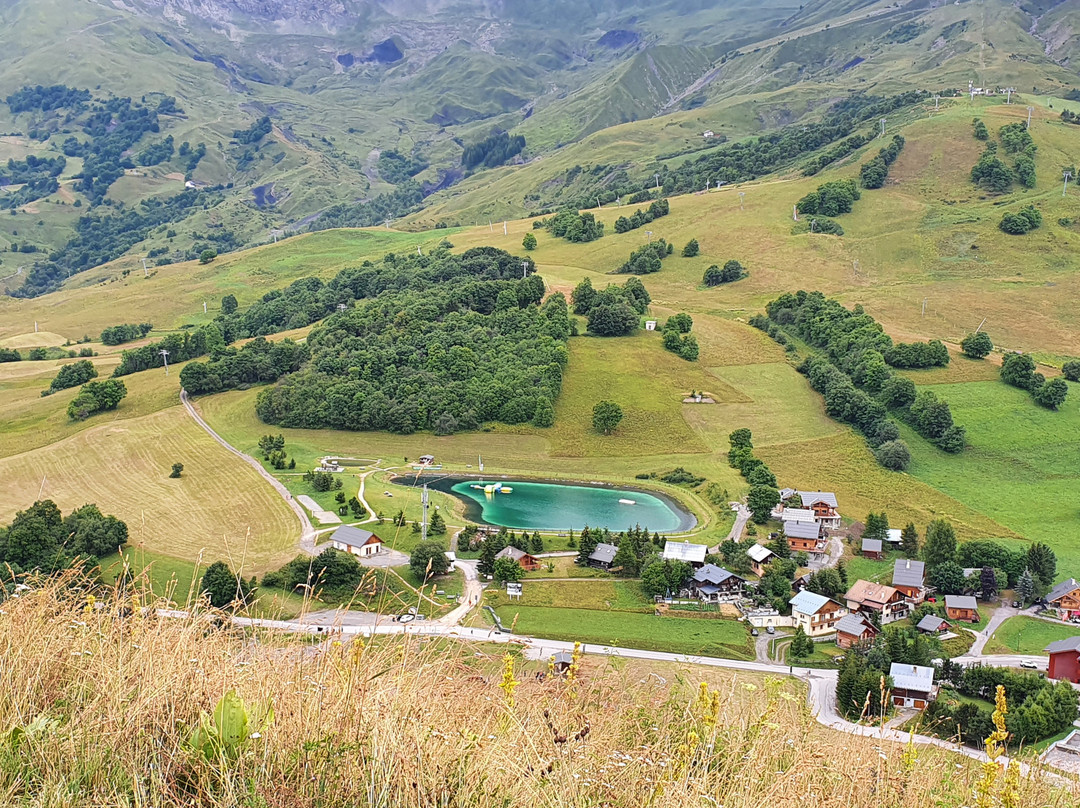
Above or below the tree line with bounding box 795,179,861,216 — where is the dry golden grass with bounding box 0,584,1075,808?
above

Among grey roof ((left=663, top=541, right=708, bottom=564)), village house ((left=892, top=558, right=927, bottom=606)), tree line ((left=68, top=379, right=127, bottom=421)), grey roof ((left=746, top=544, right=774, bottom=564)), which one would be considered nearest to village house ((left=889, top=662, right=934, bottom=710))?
village house ((left=892, top=558, right=927, bottom=606))

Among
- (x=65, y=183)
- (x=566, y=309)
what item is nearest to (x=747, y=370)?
(x=566, y=309)

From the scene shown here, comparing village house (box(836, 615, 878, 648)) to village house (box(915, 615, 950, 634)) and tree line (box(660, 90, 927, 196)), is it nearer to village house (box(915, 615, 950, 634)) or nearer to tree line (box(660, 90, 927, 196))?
village house (box(915, 615, 950, 634))

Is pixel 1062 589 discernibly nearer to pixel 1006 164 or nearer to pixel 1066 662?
pixel 1066 662

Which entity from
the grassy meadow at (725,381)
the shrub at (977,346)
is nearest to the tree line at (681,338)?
the grassy meadow at (725,381)

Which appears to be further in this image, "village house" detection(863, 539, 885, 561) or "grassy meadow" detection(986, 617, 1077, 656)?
"village house" detection(863, 539, 885, 561)

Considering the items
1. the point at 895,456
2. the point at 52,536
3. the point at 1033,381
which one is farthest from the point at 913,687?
the point at 1033,381

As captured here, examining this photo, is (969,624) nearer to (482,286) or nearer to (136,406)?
(482,286)
